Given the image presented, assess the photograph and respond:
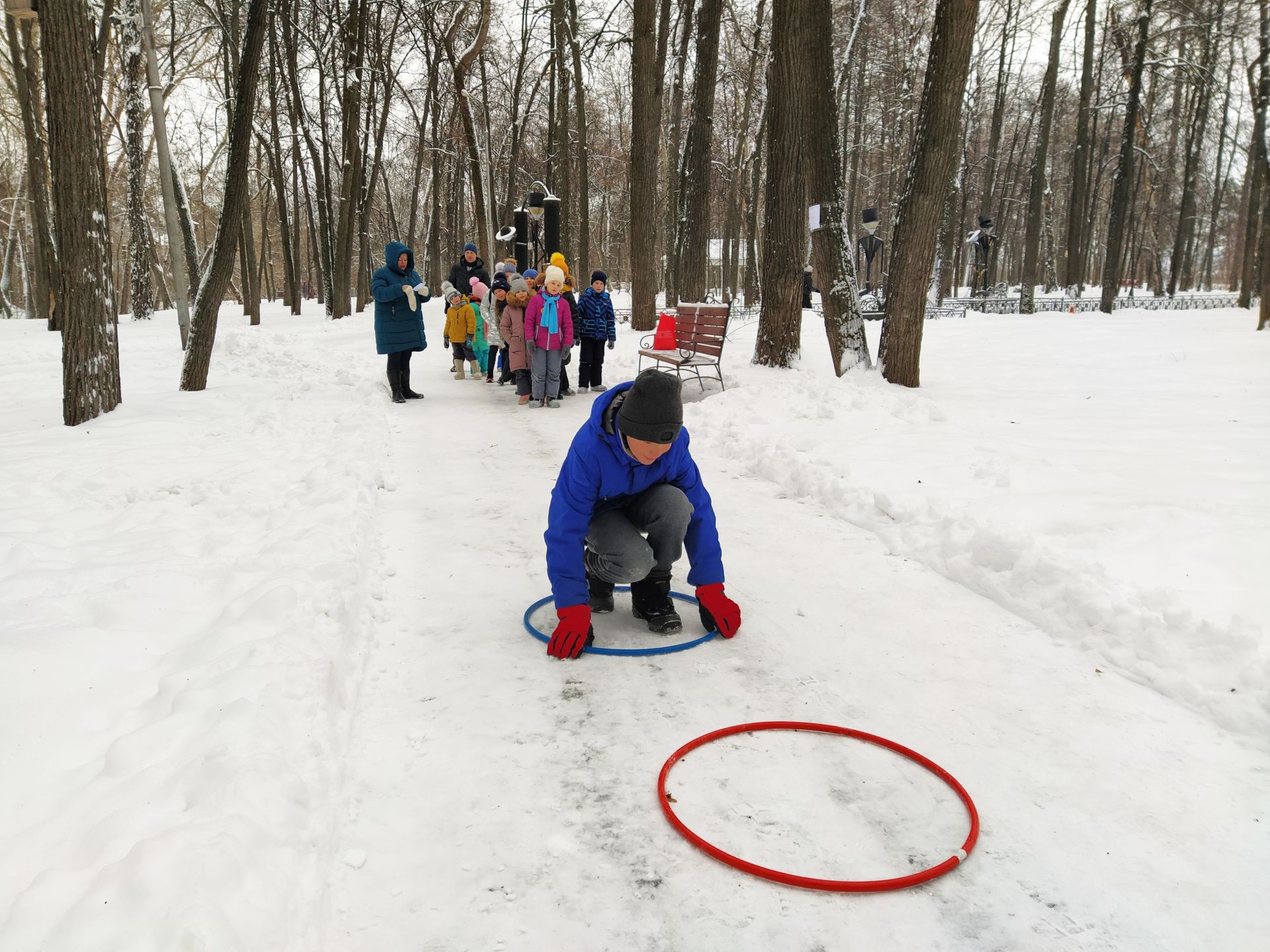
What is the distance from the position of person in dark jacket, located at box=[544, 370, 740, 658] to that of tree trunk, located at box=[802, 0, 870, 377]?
6.47m

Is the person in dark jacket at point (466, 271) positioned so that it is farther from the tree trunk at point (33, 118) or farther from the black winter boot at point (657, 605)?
the tree trunk at point (33, 118)

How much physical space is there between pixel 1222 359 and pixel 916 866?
39.3 feet

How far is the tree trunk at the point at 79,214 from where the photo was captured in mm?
6715

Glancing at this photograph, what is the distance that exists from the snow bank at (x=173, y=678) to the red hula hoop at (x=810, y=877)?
3.47ft

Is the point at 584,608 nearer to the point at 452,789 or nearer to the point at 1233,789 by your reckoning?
the point at 452,789

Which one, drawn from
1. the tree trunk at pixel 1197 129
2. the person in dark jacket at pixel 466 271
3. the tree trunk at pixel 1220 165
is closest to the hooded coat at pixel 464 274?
the person in dark jacket at pixel 466 271

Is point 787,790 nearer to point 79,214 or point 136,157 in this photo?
point 79,214

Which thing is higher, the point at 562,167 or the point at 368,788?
the point at 562,167

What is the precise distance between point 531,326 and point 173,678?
7.27m

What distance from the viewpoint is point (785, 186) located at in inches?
396

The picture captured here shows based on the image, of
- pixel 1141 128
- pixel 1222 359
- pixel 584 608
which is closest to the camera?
pixel 584 608

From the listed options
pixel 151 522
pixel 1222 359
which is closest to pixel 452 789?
pixel 151 522

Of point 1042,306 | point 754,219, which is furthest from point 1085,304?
point 754,219

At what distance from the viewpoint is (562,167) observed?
21.3 meters
